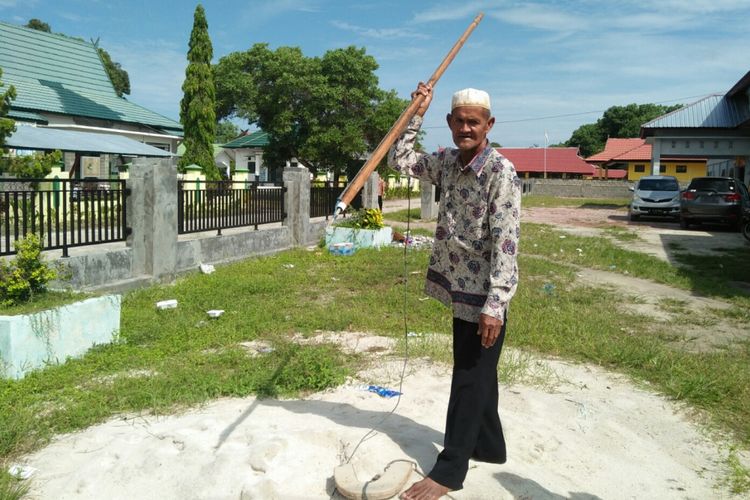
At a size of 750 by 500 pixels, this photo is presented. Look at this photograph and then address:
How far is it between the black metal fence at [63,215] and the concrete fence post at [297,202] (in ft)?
14.3

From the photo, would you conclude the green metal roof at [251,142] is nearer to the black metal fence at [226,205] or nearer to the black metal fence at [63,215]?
the black metal fence at [226,205]

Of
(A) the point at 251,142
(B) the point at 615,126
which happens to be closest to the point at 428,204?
(A) the point at 251,142

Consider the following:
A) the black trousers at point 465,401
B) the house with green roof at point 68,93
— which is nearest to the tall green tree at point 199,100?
the house with green roof at point 68,93

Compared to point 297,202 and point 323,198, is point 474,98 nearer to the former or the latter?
point 297,202

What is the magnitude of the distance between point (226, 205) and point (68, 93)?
13.0 m

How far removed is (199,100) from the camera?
21.5 metres

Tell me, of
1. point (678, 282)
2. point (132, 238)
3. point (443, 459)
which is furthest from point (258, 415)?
point (678, 282)

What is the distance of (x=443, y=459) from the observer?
2.81m

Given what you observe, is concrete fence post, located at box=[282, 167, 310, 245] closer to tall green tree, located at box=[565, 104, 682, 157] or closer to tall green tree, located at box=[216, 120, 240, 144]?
tall green tree, located at box=[565, 104, 682, 157]

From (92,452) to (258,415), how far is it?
3.08 feet

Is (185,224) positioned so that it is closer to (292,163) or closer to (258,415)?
(258,415)

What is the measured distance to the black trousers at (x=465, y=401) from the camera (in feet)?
9.11

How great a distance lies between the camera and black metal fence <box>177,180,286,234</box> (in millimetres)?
9047

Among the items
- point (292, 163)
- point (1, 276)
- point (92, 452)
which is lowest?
point (92, 452)
